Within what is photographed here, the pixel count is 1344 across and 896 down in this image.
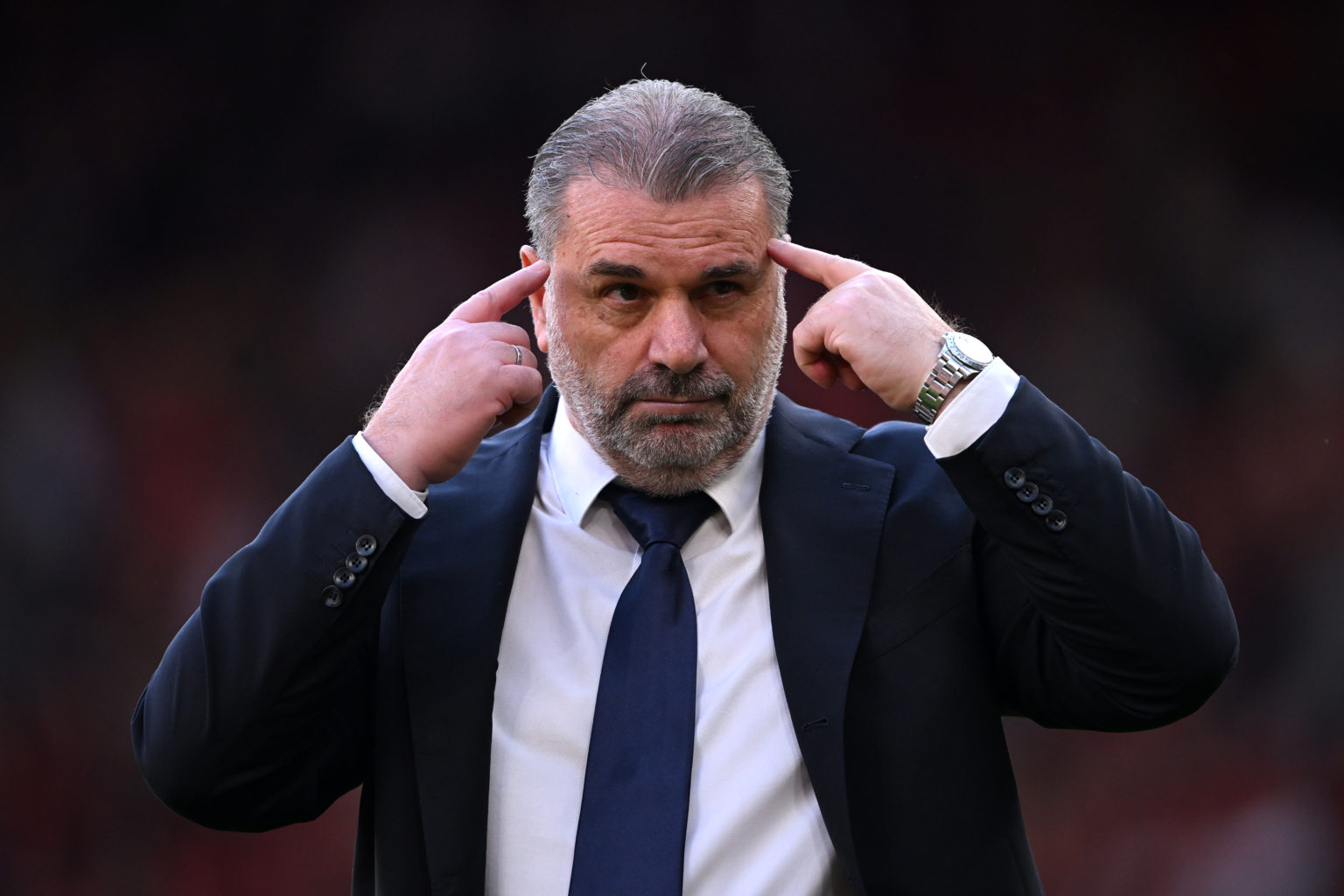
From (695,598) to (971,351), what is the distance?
48 centimetres

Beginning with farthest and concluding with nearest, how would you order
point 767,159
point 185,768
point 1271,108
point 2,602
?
point 1271,108 < point 2,602 < point 767,159 < point 185,768

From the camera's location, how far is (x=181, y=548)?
127 inches

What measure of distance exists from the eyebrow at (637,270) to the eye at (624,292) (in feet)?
0.07

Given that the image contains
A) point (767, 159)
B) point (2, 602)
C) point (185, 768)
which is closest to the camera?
point (185, 768)

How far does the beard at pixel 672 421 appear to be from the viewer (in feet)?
5.89

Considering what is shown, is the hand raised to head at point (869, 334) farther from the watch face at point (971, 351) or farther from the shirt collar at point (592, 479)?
the shirt collar at point (592, 479)

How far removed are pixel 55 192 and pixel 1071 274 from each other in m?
2.47

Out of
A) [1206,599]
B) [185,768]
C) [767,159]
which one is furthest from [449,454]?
[1206,599]

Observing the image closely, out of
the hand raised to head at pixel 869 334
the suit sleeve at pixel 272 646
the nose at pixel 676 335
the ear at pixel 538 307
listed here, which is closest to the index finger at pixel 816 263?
the hand raised to head at pixel 869 334

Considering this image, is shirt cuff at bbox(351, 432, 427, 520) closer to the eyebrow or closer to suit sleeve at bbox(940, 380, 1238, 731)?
suit sleeve at bbox(940, 380, 1238, 731)

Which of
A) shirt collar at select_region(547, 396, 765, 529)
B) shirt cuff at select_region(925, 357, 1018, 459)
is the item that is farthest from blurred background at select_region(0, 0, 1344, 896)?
shirt cuff at select_region(925, 357, 1018, 459)

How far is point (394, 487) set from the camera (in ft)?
5.27

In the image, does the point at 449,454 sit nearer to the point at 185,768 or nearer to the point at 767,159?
the point at 185,768

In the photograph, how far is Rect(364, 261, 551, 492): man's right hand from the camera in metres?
1.65
